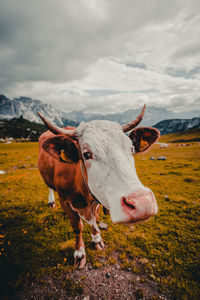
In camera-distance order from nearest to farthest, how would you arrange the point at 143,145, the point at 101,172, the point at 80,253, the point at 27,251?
the point at 101,172
the point at 143,145
the point at 80,253
the point at 27,251

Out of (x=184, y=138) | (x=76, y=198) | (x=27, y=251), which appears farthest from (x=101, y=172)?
(x=184, y=138)

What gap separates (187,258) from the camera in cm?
412

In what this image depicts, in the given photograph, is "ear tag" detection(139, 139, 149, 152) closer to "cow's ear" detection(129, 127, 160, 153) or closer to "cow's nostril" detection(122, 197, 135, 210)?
"cow's ear" detection(129, 127, 160, 153)

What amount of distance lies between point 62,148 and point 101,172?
1211mm

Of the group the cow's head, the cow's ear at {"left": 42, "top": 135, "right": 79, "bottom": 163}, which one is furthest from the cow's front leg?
the cow's ear at {"left": 42, "top": 135, "right": 79, "bottom": 163}

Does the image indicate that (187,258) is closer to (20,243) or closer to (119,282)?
(119,282)

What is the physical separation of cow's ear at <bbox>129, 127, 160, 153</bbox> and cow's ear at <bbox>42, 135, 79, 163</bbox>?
1402 mm

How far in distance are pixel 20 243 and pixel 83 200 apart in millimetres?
2879

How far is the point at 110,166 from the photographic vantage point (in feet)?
7.70

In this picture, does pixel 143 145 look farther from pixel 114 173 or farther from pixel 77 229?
pixel 77 229

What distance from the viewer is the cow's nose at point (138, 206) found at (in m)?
1.94

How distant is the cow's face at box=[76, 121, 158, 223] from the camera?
1980 mm

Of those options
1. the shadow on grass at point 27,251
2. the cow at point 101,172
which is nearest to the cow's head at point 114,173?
the cow at point 101,172

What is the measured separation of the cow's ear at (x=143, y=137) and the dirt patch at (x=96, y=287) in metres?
3.19
